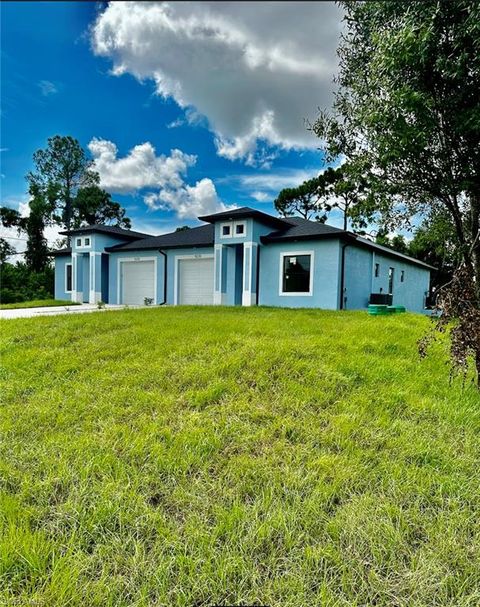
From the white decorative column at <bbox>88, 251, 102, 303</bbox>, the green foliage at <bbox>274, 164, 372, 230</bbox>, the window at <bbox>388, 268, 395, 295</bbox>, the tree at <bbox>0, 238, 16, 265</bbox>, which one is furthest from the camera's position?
the green foliage at <bbox>274, 164, 372, 230</bbox>

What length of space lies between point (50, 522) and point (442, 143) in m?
6.60

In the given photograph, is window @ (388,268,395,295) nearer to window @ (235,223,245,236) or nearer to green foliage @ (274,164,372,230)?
window @ (235,223,245,236)

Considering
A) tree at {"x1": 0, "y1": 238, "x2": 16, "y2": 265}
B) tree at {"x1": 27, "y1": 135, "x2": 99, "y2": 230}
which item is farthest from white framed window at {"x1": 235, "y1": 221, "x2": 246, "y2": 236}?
tree at {"x1": 0, "y1": 238, "x2": 16, "y2": 265}

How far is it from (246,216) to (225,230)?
3.87 feet

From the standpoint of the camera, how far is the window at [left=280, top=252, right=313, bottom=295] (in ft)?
42.2

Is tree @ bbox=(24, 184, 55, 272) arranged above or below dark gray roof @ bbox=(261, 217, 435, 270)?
above

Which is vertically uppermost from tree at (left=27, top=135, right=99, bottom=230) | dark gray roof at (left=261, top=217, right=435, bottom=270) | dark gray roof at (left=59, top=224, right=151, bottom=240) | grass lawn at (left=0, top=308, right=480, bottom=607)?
tree at (left=27, top=135, right=99, bottom=230)

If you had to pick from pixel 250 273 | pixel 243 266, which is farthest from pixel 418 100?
pixel 243 266

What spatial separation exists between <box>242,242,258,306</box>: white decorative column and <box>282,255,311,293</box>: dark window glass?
1.17m

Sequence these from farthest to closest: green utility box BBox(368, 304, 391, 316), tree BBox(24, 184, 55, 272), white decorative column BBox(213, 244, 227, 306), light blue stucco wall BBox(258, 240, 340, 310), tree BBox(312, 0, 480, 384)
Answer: tree BBox(24, 184, 55, 272) → white decorative column BBox(213, 244, 227, 306) → light blue stucco wall BBox(258, 240, 340, 310) → green utility box BBox(368, 304, 391, 316) → tree BBox(312, 0, 480, 384)

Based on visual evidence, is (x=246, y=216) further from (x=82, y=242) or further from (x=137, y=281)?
(x=82, y=242)

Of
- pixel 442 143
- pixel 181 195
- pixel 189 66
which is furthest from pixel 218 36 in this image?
pixel 181 195

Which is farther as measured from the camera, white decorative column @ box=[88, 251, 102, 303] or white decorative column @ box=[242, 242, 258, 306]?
white decorative column @ box=[88, 251, 102, 303]

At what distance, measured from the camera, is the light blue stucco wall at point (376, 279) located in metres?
13.1
